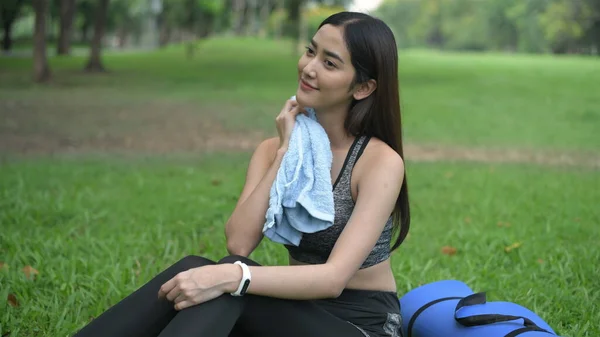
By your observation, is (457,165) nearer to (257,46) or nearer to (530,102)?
(530,102)

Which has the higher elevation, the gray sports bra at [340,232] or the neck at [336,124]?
the neck at [336,124]

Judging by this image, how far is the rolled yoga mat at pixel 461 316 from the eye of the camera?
10.6 feet

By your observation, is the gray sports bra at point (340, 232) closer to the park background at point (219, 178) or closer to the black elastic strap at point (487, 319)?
the black elastic strap at point (487, 319)

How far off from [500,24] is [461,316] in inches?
2154

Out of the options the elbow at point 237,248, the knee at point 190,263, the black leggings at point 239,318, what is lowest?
the black leggings at point 239,318

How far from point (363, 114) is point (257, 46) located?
38634mm

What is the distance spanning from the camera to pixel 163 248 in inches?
213

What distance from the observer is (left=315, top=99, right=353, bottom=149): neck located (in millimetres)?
3178

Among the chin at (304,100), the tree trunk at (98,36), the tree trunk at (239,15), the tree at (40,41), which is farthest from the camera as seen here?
the tree trunk at (239,15)

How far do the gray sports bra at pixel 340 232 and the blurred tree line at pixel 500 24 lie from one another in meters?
11.0

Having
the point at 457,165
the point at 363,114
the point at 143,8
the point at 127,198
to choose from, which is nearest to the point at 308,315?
the point at 363,114

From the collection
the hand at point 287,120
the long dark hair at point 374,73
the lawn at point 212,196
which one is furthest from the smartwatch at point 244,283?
the lawn at point 212,196

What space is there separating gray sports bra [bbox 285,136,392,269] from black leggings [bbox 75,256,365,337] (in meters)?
0.30

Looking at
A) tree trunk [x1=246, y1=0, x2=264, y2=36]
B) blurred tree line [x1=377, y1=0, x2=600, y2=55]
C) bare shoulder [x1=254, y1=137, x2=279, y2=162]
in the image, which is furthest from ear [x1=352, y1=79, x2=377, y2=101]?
tree trunk [x1=246, y1=0, x2=264, y2=36]
